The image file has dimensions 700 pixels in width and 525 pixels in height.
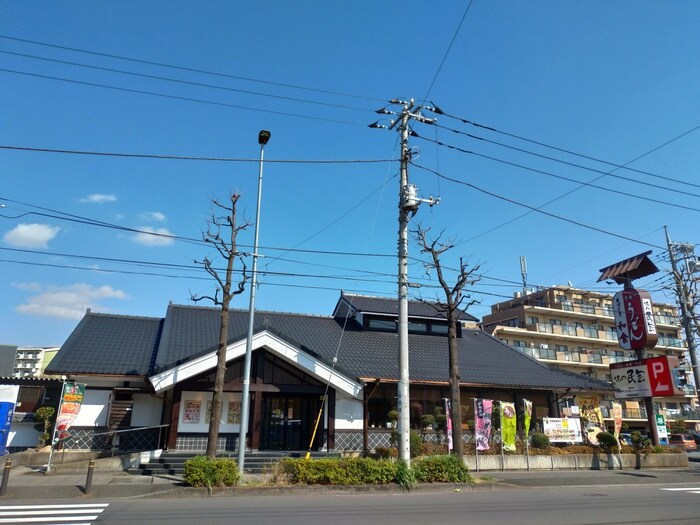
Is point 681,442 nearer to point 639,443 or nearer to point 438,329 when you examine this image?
point 639,443

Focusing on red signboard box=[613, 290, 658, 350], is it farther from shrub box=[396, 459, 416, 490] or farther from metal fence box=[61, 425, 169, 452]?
metal fence box=[61, 425, 169, 452]

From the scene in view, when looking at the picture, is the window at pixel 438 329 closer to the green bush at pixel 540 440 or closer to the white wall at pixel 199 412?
the green bush at pixel 540 440

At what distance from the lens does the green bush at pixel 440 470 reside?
13766 mm

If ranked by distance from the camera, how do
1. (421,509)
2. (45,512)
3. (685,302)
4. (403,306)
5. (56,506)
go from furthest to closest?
1. (685,302)
2. (403,306)
3. (421,509)
4. (56,506)
5. (45,512)

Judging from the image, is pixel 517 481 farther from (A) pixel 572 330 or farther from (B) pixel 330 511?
(A) pixel 572 330

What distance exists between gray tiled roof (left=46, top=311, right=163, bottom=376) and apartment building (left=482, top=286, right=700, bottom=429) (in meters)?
36.3

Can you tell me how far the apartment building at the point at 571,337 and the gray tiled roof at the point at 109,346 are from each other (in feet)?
119

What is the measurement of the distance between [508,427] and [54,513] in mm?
16081

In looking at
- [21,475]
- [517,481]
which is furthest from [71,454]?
[517,481]

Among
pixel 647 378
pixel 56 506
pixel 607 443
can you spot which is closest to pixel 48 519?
pixel 56 506

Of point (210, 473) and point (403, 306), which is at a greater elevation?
point (403, 306)

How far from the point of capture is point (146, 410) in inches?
727

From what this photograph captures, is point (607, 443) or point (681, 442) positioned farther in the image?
point (681, 442)

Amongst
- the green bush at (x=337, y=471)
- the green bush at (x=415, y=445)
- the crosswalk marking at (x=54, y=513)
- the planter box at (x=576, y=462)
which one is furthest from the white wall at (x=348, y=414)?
the crosswalk marking at (x=54, y=513)
